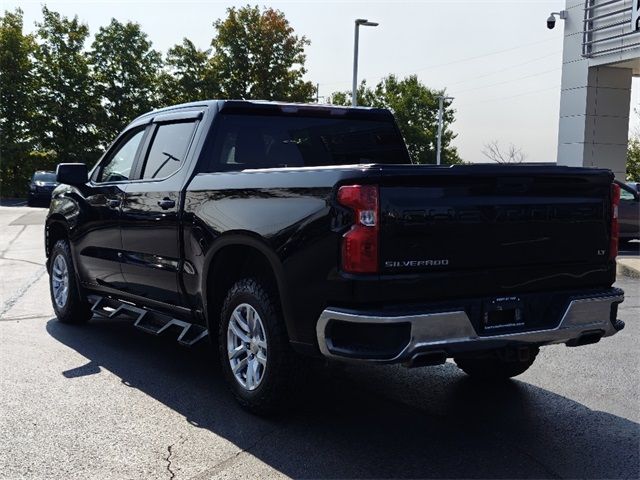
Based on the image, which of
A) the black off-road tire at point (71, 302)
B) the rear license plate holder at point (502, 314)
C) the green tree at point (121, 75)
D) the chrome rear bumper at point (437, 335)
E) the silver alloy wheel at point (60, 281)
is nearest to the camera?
the chrome rear bumper at point (437, 335)

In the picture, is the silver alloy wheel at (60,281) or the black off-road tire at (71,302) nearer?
the black off-road tire at (71,302)

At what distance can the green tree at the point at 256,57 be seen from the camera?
42.8 meters

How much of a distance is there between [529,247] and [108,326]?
15.0 feet

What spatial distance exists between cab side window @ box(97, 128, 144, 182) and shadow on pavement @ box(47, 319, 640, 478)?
62.1 inches

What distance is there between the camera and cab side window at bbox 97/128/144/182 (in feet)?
20.3

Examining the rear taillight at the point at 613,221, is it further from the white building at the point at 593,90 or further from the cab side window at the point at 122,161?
the white building at the point at 593,90

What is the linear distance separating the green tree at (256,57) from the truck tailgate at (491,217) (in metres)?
39.0

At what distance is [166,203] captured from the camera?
5.23 meters

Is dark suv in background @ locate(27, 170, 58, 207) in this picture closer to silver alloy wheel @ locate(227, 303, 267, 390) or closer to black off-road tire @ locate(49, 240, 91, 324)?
black off-road tire @ locate(49, 240, 91, 324)

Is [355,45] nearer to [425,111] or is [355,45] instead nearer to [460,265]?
[460,265]

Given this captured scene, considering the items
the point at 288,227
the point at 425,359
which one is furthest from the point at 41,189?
the point at 425,359

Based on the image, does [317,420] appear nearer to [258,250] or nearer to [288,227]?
[258,250]

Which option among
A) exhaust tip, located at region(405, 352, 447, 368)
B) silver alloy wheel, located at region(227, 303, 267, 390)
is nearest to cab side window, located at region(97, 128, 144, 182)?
silver alloy wheel, located at region(227, 303, 267, 390)

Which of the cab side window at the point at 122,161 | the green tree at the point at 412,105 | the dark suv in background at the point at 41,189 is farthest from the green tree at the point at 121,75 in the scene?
the cab side window at the point at 122,161
